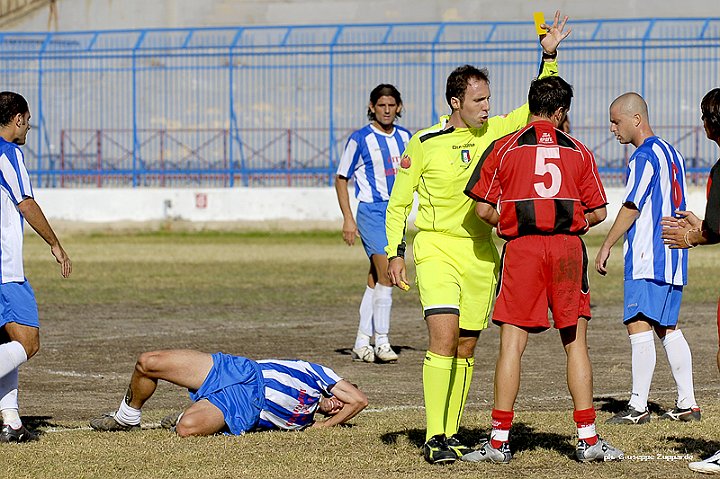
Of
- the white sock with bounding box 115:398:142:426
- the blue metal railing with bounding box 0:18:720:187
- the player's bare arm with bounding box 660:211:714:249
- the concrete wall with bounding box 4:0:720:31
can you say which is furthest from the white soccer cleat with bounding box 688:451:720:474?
the concrete wall with bounding box 4:0:720:31

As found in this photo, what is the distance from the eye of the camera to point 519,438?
24.3 ft

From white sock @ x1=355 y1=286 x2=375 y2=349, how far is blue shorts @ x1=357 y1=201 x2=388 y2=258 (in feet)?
1.35

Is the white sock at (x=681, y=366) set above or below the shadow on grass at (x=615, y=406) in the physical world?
above

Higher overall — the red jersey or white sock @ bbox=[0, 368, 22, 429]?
the red jersey

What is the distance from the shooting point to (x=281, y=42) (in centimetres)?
3509

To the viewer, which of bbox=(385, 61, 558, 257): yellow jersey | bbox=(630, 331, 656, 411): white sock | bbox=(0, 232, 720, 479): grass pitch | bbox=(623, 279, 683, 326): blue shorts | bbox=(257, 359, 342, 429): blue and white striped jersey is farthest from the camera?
bbox=(623, 279, 683, 326): blue shorts

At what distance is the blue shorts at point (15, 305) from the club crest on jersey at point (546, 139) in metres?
3.17

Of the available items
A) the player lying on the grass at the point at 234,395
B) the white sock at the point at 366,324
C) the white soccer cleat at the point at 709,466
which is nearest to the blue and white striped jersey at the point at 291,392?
the player lying on the grass at the point at 234,395

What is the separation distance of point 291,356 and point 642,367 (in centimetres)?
406

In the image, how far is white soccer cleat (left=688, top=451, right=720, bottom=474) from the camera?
6.44 m

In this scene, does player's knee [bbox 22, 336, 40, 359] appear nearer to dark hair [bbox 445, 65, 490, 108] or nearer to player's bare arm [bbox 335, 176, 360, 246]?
dark hair [bbox 445, 65, 490, 108]

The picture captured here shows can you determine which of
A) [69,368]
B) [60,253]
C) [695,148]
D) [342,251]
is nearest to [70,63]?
[342,251]

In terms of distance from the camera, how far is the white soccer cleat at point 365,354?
1138 centimetres

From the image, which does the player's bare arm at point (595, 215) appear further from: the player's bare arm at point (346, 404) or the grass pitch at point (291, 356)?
the player's bare arm at point (346, 404)
